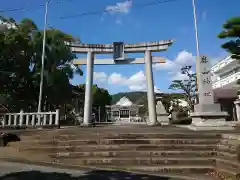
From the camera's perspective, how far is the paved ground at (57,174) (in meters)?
→ 5.17

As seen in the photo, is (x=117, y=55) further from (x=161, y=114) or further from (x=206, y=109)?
(x=206, y=109)

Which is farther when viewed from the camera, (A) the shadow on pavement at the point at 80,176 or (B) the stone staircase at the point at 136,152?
(B) the stone staircase at the point at 136,152

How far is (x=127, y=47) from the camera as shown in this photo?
19.8m

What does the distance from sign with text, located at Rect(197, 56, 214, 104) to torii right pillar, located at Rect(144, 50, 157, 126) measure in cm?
753

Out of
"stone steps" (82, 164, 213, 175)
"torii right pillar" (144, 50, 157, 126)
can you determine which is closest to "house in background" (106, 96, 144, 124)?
"torii right pillar" (144, 50, 157, 126)

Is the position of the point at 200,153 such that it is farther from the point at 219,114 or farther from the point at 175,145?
the point at 219,114

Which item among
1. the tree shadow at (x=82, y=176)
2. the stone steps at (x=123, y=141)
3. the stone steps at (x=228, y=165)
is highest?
the stone steps at (x=123, y=141)

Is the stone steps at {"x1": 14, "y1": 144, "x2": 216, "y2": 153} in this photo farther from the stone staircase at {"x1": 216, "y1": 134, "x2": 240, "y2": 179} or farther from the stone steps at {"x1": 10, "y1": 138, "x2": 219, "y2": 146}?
the stone staircase at {"x1": 216, "y1": 134, "x2": 240, "y2": 179}

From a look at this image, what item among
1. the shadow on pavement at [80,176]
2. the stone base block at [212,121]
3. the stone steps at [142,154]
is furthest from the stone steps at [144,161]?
the stone base block at [212,121]

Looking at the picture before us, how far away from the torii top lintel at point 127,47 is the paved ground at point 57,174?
15098 mm

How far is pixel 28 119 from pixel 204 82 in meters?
10.8

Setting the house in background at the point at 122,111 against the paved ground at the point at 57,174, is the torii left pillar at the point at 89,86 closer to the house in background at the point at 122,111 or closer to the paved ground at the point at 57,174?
the paved ground at the point at 57,174

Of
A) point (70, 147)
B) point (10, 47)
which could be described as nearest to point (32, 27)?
point (10, 47)

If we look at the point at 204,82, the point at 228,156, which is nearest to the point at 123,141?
the point at 228,156
